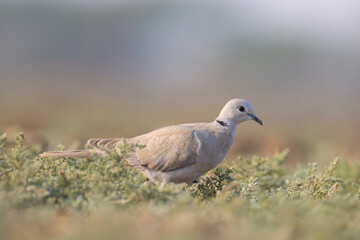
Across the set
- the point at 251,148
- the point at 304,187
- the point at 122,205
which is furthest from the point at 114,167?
the point at 251,148

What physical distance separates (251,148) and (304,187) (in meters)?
6.65

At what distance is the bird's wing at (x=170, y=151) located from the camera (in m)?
5.50

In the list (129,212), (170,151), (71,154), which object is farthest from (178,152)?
(129,212)

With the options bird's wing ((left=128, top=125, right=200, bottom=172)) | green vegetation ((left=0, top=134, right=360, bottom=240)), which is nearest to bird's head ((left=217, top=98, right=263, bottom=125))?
bird's wing ((left=128, top=125, right=200, bottom=172))

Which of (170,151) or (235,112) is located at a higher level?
(235,112)

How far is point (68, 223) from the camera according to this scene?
127 inches

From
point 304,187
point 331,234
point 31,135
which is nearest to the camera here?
point 331,234

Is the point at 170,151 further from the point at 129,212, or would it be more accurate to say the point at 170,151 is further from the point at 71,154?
the point at 129,212

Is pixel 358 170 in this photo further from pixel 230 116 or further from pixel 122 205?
pixel 122 205

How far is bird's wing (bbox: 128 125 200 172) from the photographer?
550cm

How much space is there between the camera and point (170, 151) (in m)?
5.56

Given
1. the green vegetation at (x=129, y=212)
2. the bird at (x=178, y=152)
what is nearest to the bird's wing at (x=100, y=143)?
the bird at (x=178, y=152)

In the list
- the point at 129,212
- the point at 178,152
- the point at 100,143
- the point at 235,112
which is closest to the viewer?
the point at 129,212

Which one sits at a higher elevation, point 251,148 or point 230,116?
point 230,116
